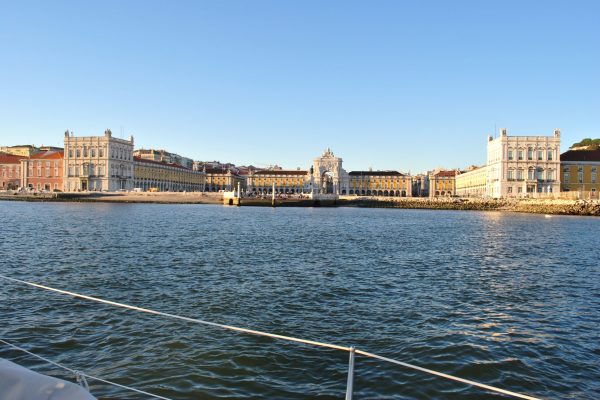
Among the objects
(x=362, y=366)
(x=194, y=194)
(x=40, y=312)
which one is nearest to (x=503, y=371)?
(x=362, y=366)

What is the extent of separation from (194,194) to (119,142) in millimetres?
30852

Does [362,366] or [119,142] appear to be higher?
[119,142]

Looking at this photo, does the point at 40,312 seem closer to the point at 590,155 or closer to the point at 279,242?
the point at 279,242

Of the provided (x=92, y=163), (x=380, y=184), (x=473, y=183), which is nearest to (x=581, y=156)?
(x=473, y=183)

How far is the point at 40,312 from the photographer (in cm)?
1282

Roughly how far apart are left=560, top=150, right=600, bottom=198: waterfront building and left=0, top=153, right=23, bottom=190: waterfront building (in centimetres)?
13681

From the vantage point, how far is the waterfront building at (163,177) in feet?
463

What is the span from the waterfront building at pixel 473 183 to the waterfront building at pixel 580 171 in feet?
62.1

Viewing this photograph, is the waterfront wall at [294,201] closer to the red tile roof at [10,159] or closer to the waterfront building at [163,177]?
the waterfront building at [163,177]

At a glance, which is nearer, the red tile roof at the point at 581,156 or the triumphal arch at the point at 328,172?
the red tile roof at the point at 581,156

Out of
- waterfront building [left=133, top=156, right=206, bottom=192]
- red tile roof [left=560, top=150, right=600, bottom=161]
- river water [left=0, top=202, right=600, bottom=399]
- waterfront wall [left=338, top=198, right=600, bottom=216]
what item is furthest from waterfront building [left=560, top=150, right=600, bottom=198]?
waterfront building [left=133, top=156, right=206, bottom=192]

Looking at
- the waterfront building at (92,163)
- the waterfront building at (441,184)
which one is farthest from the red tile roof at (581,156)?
the waterfront building at (92,163)

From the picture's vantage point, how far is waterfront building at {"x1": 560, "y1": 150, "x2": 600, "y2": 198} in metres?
105

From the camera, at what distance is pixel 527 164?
107250mm
